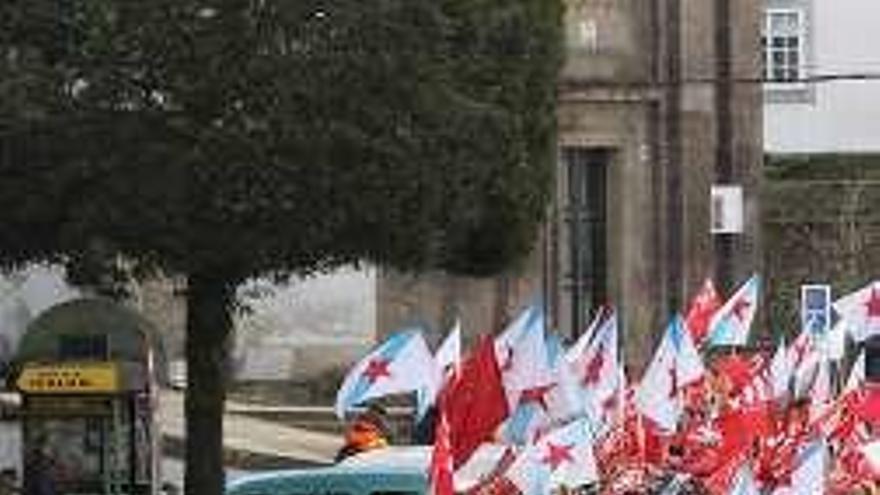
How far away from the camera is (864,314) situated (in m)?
23.8

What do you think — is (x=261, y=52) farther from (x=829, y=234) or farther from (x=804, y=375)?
(x=829, y=234)

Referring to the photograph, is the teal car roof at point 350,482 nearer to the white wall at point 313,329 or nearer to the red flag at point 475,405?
the red flag at point 475,405

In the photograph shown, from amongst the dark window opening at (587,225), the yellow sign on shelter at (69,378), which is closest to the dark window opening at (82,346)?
the yellow sign on shelter at (69,378)

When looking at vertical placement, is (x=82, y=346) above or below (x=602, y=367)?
below

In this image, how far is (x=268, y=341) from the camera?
127ft

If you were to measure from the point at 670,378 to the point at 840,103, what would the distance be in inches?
1522

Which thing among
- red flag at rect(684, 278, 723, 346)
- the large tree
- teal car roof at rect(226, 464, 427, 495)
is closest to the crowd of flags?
teal car roof at rect(226, 464, 427, 495)

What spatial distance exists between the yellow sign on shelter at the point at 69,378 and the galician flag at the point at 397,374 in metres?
3.82

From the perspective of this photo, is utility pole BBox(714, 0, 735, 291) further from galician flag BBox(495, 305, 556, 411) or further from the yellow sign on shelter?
galician flag BBox(495, 305, 556, 411)

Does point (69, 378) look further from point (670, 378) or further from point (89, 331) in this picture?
point (670, 378)

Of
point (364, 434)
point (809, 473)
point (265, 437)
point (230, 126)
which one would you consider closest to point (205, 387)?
point (230, 126)

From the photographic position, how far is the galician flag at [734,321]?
74.7 ft

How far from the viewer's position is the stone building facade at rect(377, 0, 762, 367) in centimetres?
3862

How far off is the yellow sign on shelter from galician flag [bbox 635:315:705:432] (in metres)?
4.90
